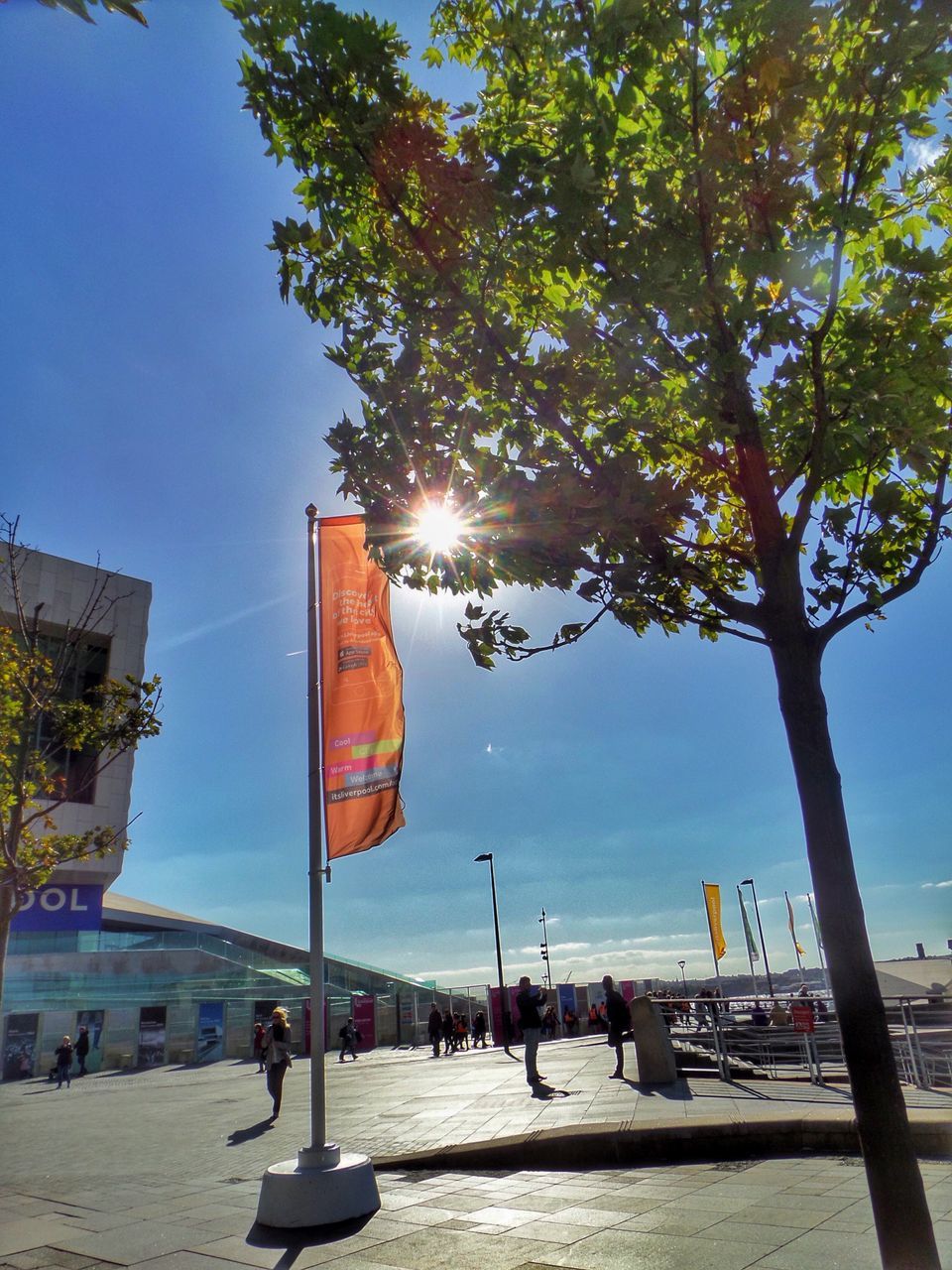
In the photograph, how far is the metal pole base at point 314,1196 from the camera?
6.55 meters

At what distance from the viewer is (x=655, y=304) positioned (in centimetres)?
418

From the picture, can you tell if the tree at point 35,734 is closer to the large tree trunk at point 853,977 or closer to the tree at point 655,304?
the tree at point 655,304

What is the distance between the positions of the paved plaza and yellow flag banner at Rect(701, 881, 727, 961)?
26265 mm

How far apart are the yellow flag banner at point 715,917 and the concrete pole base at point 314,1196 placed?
35137 mm

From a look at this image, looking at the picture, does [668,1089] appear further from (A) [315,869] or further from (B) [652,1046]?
(A) [315,869]

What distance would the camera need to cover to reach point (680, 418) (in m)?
5.62

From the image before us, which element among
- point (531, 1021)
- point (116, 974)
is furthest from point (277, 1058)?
point (116, 974)

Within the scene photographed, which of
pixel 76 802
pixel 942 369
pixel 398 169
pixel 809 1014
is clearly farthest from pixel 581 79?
pixel 76 802

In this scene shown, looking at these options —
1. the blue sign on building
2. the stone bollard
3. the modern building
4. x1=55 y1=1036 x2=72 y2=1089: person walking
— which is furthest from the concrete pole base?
the blue sign on building

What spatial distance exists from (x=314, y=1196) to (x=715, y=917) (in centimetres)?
3642

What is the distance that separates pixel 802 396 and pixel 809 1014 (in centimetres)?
1033

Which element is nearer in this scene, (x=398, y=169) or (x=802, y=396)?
(x=802, y=396)

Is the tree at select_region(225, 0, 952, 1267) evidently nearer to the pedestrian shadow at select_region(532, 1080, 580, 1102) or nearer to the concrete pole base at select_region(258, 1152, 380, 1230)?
the concrete pole base at select_region(258, 1152, 380, 1230)

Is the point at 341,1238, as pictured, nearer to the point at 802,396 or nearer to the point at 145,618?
the point at 802,396
